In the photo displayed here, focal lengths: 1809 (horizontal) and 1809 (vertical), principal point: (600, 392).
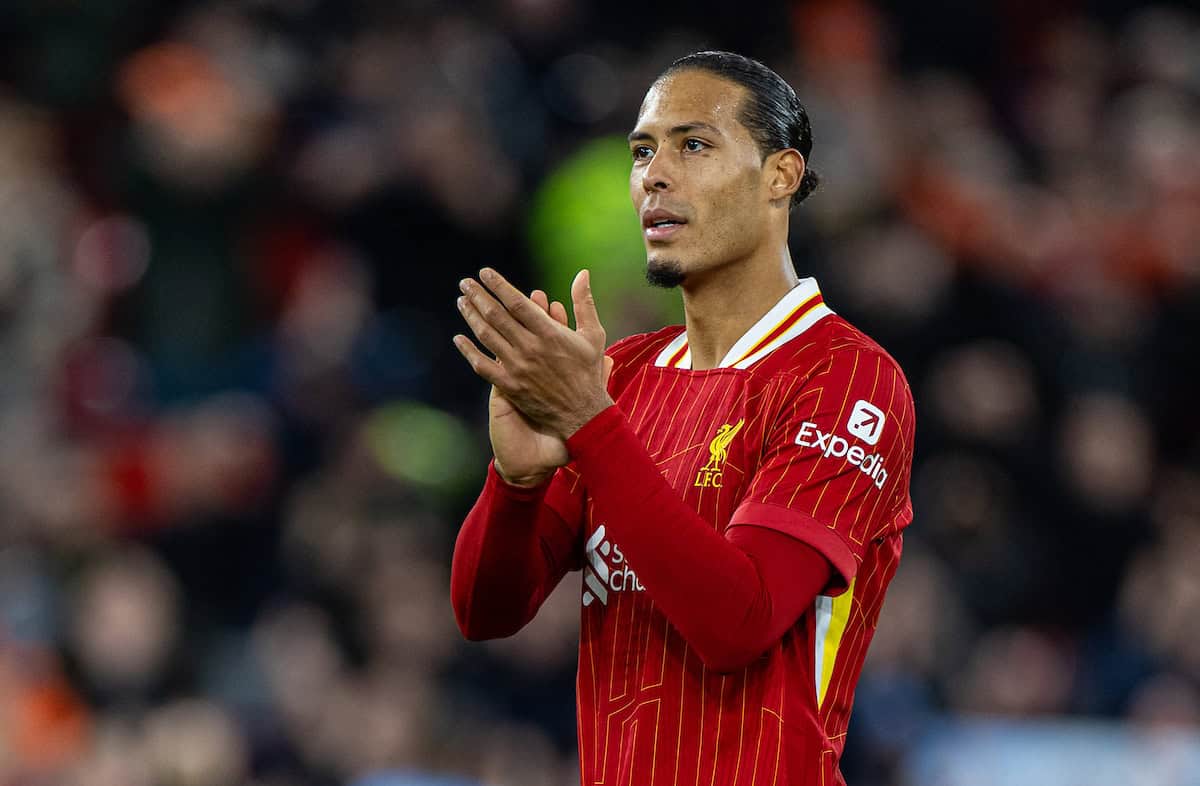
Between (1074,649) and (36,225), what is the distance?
5.06m

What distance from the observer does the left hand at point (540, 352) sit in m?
2.83

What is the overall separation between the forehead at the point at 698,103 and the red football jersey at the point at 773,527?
36 cm

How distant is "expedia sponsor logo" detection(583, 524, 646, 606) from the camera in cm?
322

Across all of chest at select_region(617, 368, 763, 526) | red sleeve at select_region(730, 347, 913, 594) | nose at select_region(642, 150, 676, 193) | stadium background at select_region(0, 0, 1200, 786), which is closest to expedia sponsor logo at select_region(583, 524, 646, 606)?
chest at select_region(617, 368, 763, 526)

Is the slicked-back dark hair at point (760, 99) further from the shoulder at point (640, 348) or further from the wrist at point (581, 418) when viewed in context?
the wrist at point (581, 418)

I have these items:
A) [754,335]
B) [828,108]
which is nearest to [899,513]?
[754,335]

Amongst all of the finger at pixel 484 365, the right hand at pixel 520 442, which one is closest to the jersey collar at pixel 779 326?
the right hand at pixel 520 442

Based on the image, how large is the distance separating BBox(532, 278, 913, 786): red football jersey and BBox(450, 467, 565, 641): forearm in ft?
0.32

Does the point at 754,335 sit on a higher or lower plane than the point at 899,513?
higher

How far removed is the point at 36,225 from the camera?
8445 mm

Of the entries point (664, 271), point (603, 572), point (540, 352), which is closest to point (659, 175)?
point (664, 271)

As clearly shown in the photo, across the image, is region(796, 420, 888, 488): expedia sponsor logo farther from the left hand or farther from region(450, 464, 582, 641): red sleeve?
region(450, 464, 582, 641): red sleeve

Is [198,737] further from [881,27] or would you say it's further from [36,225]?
[881,27]

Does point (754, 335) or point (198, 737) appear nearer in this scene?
point (754, 335)
